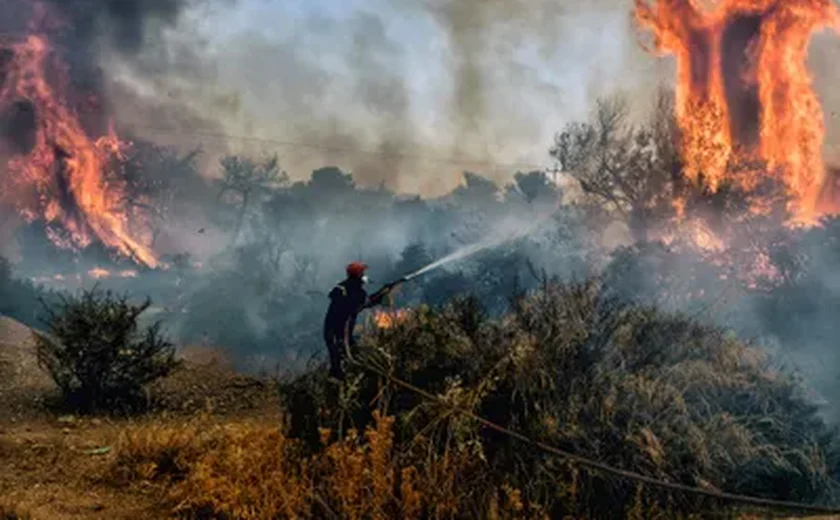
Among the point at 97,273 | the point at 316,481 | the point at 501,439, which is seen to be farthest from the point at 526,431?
the point at 97,273

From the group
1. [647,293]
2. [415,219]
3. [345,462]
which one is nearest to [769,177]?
[647,293]

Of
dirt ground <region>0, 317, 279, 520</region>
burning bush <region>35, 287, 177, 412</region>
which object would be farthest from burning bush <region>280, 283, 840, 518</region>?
burning bush <region>35, 287, 177, 412</region>

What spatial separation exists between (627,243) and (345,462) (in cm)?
3282

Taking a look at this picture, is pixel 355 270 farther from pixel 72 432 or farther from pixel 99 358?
pixel 99 358

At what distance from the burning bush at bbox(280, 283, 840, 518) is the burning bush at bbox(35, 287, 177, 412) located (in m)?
5.39

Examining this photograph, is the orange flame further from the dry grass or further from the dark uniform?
the dry grass

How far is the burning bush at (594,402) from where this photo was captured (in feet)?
19.9

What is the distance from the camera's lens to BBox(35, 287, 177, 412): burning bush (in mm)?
11586

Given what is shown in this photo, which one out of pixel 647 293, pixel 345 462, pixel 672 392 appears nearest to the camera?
pixel 345 462

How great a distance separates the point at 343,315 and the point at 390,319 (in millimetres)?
529

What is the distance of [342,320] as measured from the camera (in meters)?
8.00

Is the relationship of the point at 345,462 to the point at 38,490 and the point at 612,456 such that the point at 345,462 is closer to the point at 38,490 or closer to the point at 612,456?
the point at 612,456

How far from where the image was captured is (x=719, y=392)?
717 cm

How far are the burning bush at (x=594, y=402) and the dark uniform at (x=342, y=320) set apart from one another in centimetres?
33
